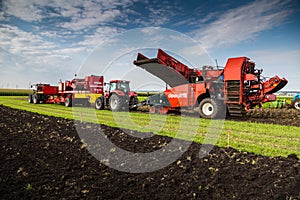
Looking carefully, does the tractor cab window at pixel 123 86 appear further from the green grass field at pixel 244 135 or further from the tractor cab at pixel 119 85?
the green grass field at pixel 244 135

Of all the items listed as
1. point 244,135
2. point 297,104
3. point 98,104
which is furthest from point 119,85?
point 297,104

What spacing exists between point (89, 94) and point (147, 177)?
16516 mm

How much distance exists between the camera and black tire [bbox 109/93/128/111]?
17.2 m

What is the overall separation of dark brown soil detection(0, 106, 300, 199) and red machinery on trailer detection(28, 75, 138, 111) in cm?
1069

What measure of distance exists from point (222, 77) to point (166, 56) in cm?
329

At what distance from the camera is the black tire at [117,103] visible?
17203 millimetres

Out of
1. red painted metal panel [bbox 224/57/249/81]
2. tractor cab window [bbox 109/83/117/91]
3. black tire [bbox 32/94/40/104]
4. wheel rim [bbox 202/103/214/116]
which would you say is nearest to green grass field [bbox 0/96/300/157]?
wheel rim [bbox 202/103/214/116]

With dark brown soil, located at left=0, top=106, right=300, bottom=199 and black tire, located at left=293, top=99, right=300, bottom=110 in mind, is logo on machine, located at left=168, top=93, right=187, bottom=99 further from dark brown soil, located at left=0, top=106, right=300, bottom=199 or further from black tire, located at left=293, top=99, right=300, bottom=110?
black tire, located at left=293, top=99, right=300, bottom=110

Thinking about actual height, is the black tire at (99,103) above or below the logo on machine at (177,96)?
below

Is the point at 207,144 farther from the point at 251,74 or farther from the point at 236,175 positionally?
the point at 251,74

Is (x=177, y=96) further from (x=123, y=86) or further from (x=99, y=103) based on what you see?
(x=99, y=103)

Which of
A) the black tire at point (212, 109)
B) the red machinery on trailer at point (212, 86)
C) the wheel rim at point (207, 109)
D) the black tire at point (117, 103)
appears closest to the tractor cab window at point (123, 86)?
the black tire at point (117, 103)

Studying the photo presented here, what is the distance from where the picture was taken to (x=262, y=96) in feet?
41.0

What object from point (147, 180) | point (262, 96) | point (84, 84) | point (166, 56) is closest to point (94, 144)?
point (147, 180)
